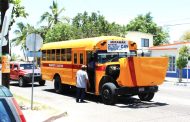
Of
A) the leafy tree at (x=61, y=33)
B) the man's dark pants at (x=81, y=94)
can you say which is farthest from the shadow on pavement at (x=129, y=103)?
the leafy tree at (x=61, y=33)

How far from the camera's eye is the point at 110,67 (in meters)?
17.3

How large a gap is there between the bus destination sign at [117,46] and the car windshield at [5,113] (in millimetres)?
13874

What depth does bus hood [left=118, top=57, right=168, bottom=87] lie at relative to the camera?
53.0ft

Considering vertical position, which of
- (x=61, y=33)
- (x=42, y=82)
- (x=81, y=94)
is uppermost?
(x=61, y=33)

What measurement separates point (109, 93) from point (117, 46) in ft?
8.66

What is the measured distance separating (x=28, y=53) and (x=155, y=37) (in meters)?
63.9

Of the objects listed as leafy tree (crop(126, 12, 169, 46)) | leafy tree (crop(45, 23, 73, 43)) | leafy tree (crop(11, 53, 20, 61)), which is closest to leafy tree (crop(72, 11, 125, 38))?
leafy tree (crop(45, 23, 73, 43))

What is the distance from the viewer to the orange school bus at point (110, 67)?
53.9 ft

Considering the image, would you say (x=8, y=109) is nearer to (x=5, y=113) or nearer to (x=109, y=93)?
(x=5, y=113)

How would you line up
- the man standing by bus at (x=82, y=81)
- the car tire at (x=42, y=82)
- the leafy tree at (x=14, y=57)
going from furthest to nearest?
the leafy tree at (x=14, y=57), the car tire at (x=42, y=82), the man standing by bus at (x=82, y=81)

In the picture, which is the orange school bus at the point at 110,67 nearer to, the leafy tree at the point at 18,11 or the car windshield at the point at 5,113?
the leafy tree at the point at 18,11

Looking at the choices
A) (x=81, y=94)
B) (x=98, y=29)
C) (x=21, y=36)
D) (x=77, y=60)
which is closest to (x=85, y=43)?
(x=77, y=60)

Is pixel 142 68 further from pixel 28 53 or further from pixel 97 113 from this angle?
pixel 28 53

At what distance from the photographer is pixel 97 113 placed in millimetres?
14602
